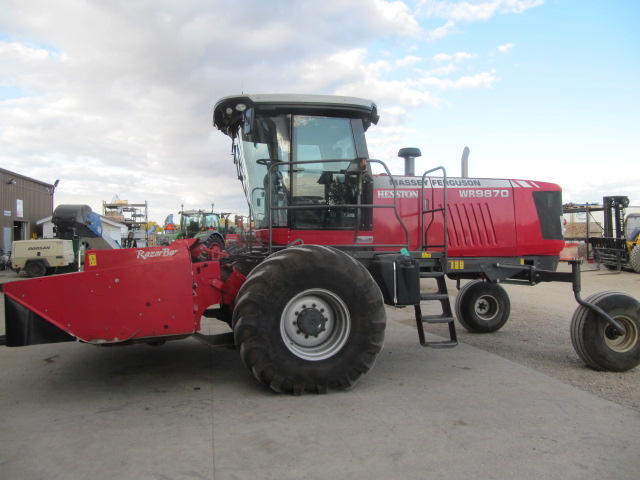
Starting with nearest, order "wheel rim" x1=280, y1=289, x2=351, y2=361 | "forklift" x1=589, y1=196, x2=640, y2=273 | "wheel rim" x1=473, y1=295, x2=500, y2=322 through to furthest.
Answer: "wheel rim" x1=280, y1=289, x2=351, y2=361 < "wheel rim" x1=473, y1=295, x2=500, y2=322 < "forklift" x1=589, y1=196, x2=640, y2=273

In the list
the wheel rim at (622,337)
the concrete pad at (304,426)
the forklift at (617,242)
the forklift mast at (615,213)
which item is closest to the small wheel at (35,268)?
the concrete pad at (304,426)

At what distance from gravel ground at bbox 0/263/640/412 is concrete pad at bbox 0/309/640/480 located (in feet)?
1.11

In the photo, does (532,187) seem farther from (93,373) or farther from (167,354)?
(93,373)

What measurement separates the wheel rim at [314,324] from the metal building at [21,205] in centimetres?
2534

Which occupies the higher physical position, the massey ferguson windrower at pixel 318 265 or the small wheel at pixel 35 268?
the massey ferguson windrower at pixel 318 265

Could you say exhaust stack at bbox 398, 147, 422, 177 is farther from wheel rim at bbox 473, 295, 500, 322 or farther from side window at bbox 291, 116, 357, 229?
wheel rim at bbox 473, 295, 500, 322

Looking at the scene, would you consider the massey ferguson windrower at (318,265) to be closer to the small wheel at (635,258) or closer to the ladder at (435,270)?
the ladder at (435,270)

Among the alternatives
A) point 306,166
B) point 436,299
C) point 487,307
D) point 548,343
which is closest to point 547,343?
point 548,343

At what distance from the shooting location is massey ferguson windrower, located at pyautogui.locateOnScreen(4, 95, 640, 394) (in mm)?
4121

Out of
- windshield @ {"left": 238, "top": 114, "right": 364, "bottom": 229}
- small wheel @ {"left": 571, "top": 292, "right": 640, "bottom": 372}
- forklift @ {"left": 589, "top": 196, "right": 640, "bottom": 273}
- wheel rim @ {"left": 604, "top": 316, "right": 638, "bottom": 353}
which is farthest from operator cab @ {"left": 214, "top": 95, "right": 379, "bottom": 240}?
forklift @ {"left": 589, "top": 196, "right": 640, "bottom": 273}

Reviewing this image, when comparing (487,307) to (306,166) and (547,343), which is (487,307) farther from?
(306,166)

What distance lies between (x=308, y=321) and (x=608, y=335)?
3492mm

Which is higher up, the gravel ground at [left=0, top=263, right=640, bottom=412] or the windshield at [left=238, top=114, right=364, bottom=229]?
the windshield at [left=238, top=114, right=364, bottom=229]

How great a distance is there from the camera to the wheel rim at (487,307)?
7.38 m
